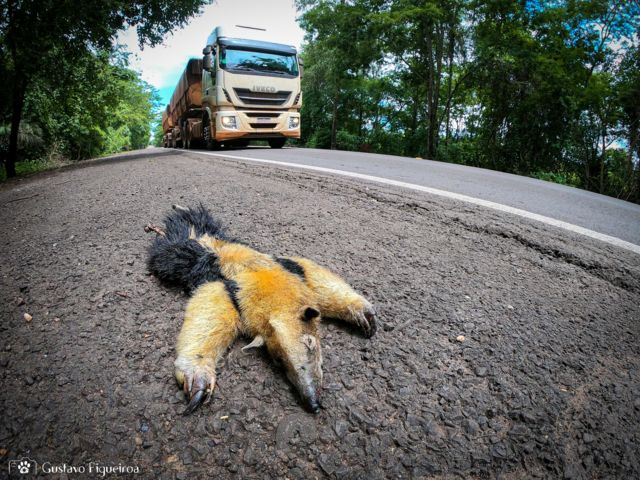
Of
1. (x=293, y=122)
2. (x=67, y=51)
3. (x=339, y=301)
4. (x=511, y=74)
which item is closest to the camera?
(x=339, y=301)

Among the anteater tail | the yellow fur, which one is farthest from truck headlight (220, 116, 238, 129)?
the yellow fur

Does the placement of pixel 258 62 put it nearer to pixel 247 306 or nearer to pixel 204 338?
pixel 247 306

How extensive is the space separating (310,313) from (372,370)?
35 centimetres

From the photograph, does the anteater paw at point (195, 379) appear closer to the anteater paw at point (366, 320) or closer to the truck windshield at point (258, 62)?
the anteater paw at point (366, 320)

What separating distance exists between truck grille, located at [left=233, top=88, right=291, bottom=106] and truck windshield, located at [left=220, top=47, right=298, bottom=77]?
0.56m

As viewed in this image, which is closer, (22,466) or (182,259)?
(22,466)

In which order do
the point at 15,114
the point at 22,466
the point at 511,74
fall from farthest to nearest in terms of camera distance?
the point at 511,74
the point at 15,114
the point at 22,466

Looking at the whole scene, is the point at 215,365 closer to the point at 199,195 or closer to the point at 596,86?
the point at 199,195

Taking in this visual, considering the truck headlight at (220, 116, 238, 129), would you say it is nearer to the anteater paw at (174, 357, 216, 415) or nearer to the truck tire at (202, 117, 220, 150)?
the truck tire at (202, 117, 220, 150)

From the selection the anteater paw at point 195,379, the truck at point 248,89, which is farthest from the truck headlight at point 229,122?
the anteater paw at point 195,379

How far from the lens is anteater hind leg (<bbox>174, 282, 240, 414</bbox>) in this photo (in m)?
1.26

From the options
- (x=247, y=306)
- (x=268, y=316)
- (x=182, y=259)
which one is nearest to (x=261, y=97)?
(x=182, y=259)

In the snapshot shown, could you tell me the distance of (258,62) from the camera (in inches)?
405

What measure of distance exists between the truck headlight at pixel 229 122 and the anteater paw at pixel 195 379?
995 cm
